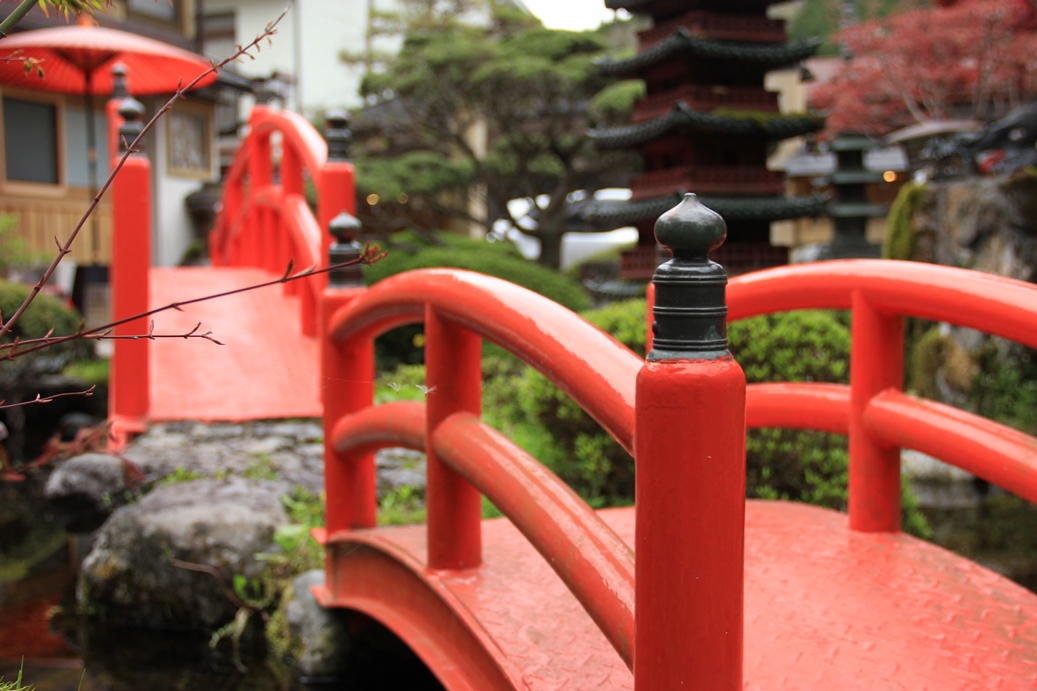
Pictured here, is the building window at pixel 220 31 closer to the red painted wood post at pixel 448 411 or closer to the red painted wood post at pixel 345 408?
the red painted wood post at pixel 345 408

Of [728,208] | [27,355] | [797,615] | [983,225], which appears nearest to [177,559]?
[797,615]

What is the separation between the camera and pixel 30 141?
1398 centimetres

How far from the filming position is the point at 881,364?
2725 millimetres

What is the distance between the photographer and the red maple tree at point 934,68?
13789 millimetres

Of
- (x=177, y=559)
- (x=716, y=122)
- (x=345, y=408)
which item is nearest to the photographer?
(x=345, y=408)

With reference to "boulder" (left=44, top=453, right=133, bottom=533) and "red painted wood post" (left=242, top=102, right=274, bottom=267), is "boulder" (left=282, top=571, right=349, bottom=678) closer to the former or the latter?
"boulder" (left=44, top=453, right=133, bottom=533)

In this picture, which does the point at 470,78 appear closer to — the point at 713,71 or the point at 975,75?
the point at 713,71

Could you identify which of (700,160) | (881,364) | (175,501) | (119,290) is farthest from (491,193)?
(881,364)

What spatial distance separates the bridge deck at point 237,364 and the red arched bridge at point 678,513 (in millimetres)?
2792

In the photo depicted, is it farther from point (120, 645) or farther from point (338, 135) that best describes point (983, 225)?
point (120, 645)

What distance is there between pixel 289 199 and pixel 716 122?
627cm

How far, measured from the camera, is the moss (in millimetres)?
9492

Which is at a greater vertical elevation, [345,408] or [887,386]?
[887,386]

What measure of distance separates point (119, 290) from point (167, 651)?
8.59ft
